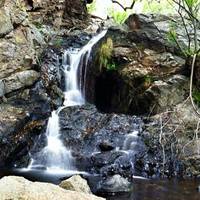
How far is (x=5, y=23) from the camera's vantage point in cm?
1386

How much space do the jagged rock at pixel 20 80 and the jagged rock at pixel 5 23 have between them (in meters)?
1.58

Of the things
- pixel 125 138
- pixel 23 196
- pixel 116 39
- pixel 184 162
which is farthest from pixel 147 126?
pixel 23 196

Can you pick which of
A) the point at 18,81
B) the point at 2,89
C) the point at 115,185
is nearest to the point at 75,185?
the point at 115,185

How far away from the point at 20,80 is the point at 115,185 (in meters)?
5.21

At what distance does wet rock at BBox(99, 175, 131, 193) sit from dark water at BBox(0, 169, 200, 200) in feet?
0.58

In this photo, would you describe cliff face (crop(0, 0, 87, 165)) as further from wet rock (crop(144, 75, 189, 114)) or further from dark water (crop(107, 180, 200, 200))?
dark water (crop(107, 180, 200, 200))

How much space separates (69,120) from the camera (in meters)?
13.0

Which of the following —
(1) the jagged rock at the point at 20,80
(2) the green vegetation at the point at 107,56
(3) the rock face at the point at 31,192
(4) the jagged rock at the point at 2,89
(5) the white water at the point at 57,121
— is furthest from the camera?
(2) the green vegetation at the point at 107,56

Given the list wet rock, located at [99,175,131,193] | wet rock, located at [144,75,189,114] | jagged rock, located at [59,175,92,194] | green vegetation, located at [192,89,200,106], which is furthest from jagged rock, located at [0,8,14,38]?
jagged rock, located at [59,175,92,194]

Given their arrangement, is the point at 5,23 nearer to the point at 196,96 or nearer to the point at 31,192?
the point at 196,96

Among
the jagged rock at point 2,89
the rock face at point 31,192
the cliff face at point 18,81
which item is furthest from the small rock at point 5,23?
the rock face at point 31,192

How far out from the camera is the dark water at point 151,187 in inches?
358

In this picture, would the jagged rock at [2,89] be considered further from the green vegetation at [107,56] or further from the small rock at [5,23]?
the green vegetation at [107,56]

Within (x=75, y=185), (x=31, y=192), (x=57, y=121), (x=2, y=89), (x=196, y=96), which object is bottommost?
(x=57, y=121)
